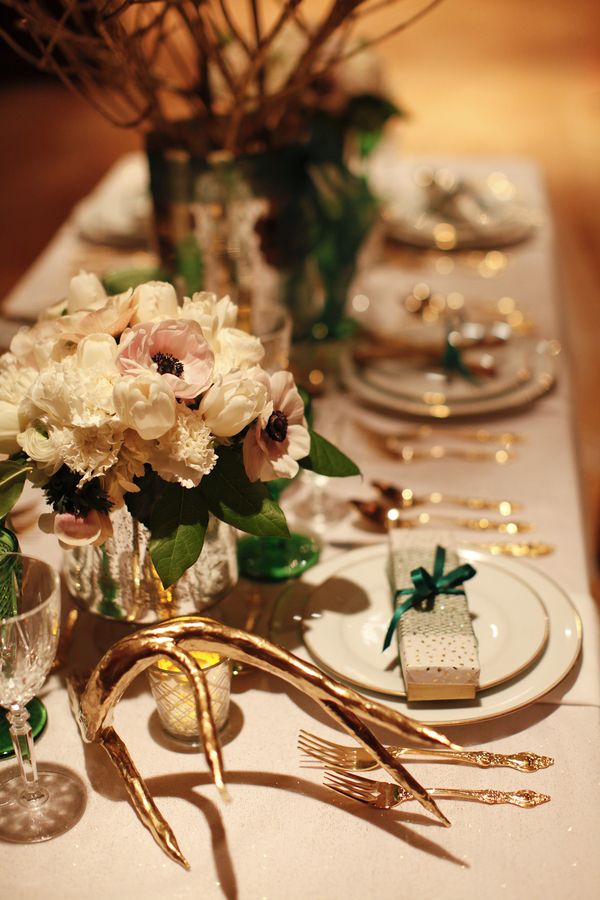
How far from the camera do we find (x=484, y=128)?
17.0 ft

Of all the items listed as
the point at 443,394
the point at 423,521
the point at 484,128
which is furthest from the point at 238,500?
the point at 484,128

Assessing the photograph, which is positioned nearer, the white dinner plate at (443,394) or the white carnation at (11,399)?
the white carnation at (11,399)

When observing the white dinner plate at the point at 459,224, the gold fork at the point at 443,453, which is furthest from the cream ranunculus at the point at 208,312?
the white dinner plate at the point at 459,224

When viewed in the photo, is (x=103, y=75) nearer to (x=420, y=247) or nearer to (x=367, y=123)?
(x=367, y=123)

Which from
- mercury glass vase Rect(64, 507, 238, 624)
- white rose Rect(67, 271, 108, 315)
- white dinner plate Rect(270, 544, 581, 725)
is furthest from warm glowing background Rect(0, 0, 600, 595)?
white rose Rect(67, 271, 108, 315)

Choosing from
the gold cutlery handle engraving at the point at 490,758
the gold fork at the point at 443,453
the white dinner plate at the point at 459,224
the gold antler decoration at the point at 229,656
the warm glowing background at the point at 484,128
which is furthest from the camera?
the warm glowing background at the point at 484,128

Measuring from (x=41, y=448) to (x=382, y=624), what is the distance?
40 cm

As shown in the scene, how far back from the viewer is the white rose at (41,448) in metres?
0.83

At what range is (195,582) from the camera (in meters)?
0.94

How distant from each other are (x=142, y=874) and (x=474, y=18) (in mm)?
8449

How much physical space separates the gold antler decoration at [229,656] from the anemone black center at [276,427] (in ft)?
0.60

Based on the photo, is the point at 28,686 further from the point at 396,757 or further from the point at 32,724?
the point at 396,757

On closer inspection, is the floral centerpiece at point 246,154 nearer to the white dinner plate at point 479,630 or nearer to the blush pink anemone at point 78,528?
the white dinner plate at point 479,630

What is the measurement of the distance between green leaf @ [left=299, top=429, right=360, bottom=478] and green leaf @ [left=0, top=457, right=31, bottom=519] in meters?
0.27
